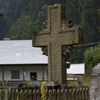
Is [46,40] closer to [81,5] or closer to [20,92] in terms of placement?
[20,92]

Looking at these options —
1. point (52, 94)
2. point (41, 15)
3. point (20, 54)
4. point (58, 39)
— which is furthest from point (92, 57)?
point (41, 15)

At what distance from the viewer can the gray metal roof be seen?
3753 centimetres

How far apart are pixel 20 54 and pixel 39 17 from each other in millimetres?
A: 62202

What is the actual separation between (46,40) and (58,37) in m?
0.42

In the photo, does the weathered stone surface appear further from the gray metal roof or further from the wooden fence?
the gray metal roof

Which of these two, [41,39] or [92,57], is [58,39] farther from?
[92,57]

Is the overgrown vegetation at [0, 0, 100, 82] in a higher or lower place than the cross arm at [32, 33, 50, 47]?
higher

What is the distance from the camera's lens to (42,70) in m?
37.5

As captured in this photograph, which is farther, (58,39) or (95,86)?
(58,39)

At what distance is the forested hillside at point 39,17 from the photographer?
279 feet

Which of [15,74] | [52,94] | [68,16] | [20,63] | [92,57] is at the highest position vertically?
[68,16]

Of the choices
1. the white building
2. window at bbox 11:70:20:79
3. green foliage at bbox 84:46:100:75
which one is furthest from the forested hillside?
window at bbox 11:70:20:79

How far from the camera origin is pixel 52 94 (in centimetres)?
957

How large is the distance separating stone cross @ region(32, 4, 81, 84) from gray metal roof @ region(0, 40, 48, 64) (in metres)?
23.0
